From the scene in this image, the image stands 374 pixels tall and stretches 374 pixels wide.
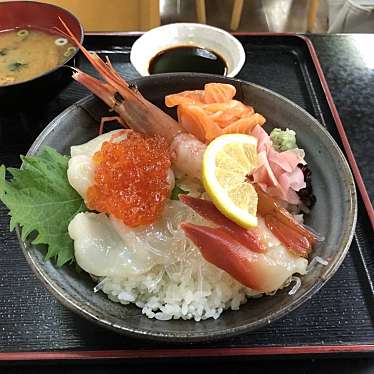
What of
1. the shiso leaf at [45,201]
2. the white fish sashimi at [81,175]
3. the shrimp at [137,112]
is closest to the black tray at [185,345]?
the shiso leaf at [45,201]

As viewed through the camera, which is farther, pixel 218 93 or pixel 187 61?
pixel 187 61

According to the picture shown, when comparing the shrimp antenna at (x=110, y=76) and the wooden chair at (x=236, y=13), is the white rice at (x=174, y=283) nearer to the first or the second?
the shrimp antenna at (x=110, y=76)

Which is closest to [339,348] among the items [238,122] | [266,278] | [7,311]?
[266,278]

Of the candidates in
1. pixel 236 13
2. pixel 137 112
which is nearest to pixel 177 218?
pixel 137 112

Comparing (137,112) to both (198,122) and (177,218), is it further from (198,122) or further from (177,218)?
(177,218)

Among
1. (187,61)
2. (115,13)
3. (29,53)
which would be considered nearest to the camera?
(29,53)

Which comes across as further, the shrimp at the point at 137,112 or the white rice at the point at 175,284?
the shrimp at the point at 137,112

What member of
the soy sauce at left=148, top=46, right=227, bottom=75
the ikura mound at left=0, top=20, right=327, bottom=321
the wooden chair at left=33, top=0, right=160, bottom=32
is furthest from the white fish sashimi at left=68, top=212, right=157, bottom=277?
the wooden chair at left=33, top=0, right=160, bottom=32

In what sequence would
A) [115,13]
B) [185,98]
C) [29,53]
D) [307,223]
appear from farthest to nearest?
[115,13] < [29,53] < [185,98] < [307,223]
